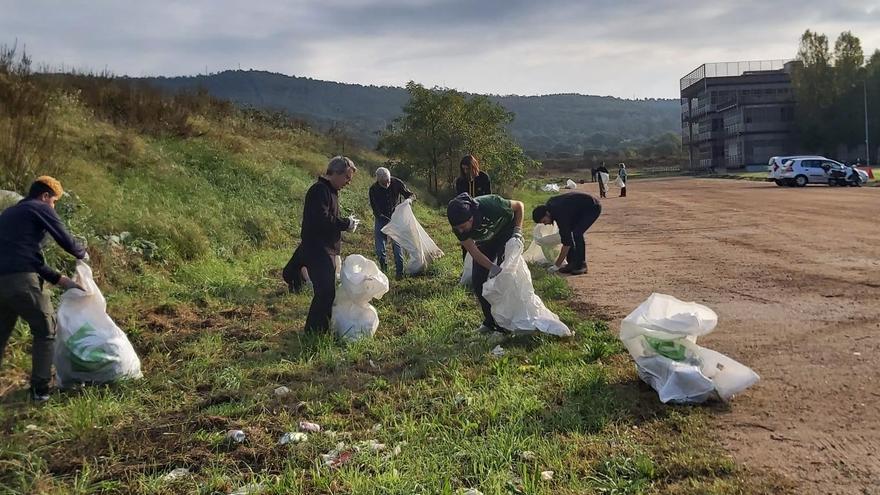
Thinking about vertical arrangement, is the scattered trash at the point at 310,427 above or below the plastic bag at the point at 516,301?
below

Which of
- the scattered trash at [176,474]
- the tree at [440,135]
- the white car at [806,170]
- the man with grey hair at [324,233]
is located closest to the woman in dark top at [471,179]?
the man with grey hair at [324,233]

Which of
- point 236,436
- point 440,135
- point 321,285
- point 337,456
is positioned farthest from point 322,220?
point 440,135

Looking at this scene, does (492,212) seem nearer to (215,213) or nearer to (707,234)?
(215,213)

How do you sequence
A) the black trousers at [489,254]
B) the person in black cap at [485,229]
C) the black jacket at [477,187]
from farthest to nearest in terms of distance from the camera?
the black jacket at [477,187] < the black trousers at [489,254] < the person in black cap at [485,229]

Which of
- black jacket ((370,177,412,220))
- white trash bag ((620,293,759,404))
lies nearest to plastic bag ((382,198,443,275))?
black jacket ((370,177,412,220))

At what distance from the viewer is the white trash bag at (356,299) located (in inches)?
229

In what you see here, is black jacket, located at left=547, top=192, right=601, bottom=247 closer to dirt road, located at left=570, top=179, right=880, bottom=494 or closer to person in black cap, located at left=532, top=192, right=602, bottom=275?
person in black cap, located at left=532, top=192, right=602, bottom=275

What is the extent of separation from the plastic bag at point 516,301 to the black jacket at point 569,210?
2.68 meters

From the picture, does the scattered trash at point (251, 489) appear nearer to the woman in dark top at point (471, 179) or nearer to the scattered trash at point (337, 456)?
the scattered trash at point (337, 456)

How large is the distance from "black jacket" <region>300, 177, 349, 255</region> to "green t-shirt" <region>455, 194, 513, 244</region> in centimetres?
116

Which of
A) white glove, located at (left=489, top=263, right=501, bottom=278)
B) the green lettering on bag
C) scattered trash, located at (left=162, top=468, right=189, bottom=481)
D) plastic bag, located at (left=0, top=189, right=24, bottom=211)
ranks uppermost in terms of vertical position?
plastic bag, located at (left=0, top=189, right=24, bottom=211)

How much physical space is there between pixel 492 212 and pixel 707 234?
8035 mm

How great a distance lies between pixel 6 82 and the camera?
1015cm

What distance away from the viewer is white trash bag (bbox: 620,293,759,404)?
156 inches
